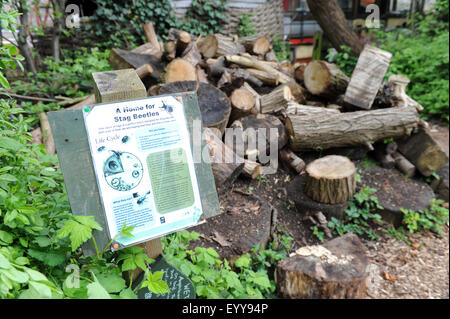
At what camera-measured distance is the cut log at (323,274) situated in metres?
2.54

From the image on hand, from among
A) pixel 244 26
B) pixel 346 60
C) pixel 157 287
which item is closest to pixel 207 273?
pixel 157 287

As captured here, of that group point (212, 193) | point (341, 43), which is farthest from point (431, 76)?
point (212, 193)

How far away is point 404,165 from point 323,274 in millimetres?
2780

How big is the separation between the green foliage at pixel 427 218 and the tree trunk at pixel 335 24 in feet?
10.9

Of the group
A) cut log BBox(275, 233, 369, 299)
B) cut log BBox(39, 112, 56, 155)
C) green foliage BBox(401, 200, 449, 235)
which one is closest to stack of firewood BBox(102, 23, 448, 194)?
green foliage BBox(401, 200, 449, 235)

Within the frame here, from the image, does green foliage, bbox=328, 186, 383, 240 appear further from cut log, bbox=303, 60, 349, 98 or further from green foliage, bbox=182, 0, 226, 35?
green foliage, bbox=182, 0, 226, 35

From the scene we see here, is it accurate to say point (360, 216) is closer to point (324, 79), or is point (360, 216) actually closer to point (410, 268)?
point (410, 268)

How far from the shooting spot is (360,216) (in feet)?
12.7

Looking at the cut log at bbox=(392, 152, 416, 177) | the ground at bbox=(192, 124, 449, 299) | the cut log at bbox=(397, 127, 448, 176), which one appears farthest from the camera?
the cut log at bbox=(392, 152, 416, 177)

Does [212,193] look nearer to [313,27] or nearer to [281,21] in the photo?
[281,21]

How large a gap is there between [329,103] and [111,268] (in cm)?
428

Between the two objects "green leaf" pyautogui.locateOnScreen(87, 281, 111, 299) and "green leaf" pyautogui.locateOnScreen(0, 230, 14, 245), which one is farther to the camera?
"green leaf" pyautogui.locateOnScreen(0, 230, 14, 245)

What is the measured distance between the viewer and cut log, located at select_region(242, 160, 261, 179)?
11.6ft

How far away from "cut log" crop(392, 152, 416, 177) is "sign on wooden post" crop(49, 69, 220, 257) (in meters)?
3.93
